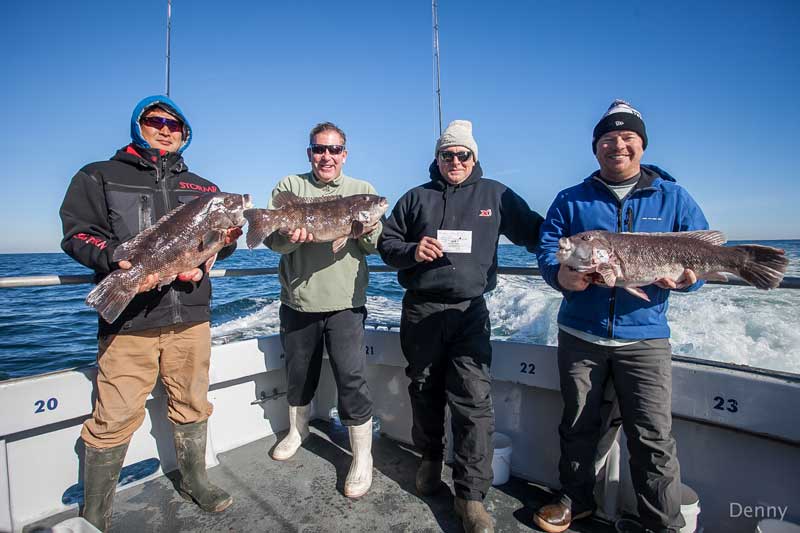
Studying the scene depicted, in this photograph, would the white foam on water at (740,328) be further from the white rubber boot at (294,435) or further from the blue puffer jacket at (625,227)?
the white rubber boot at (294,435)

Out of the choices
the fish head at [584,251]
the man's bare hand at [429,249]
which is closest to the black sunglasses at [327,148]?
the man's bare hand at [429,249]

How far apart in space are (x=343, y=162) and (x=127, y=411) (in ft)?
9.12

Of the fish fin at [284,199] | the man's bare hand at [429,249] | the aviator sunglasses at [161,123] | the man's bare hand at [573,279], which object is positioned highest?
the aviator sunglasses at [161,123]

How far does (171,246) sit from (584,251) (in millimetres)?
3002

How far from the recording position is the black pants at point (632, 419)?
2750mm

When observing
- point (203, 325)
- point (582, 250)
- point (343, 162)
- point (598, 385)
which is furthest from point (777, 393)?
point (203, 325)

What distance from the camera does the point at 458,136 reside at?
3.48 m

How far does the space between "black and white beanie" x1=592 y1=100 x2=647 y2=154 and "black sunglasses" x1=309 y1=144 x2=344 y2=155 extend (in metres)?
2.24

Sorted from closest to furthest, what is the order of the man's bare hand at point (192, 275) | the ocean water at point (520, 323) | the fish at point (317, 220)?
the man's bare hand at point (192, 275), the fish at point (317, 220), the ocean water at point (520, 323)

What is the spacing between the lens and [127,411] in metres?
3.04

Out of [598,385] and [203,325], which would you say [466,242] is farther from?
[203,325]

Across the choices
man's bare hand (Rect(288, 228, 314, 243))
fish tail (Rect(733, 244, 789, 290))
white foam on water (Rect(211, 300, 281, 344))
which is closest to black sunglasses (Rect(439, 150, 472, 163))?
man's bare hand (Rect(288, 228, 314, 243))

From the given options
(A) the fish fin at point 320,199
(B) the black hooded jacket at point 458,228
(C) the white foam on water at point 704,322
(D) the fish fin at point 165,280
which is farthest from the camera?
(C) the white foam on water at point 704,322

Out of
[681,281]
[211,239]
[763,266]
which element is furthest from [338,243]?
[763,266]
